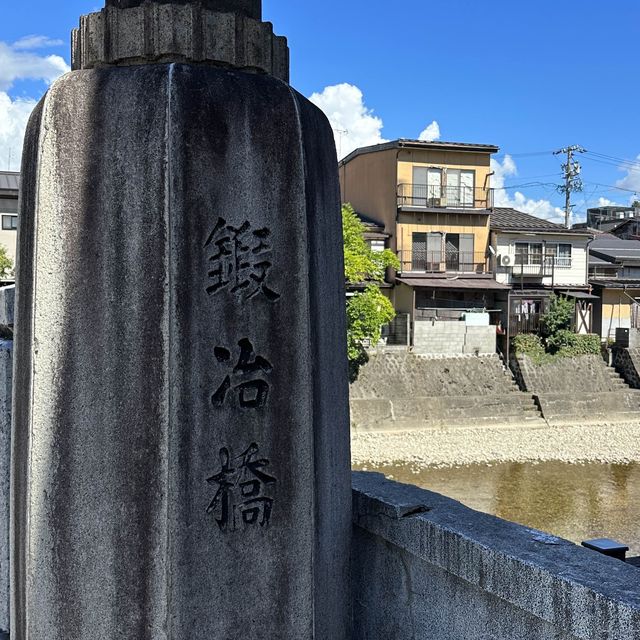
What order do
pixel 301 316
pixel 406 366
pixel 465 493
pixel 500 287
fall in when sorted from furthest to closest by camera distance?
pixel 500 287 → pixel 406 366 → pixel 465 493 → pixel 301 316

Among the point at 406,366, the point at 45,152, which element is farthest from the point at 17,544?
the point at 406,366

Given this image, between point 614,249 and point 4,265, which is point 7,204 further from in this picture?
point 614,249

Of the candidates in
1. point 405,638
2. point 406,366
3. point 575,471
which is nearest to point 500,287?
point 406,366

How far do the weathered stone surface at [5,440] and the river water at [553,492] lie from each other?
14830 millimetres

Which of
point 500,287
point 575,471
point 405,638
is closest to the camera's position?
point 405,638

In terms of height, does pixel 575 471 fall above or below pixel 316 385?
below

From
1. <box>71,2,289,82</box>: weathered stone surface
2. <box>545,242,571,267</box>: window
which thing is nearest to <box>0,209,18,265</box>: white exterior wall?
<box>545,242,571,267</box>: window

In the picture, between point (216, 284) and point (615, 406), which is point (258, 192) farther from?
point (615, 406)

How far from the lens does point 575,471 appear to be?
2191 cm

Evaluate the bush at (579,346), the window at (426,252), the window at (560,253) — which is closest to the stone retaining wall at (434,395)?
the bush at (579,346)

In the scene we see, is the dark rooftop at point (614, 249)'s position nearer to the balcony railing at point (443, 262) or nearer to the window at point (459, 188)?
the balcony railing at point (443, 262)

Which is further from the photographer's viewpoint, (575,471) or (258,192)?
(575,471)

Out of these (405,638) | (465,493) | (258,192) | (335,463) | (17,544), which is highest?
(258,192)

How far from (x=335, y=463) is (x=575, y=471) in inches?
805
